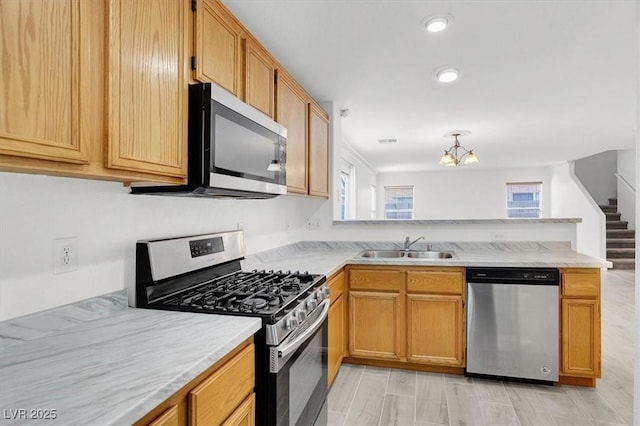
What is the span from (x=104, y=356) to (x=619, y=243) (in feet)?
30.6

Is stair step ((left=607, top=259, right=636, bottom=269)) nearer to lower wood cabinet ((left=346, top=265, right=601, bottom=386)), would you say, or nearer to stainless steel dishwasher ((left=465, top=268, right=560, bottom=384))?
lower wood cabinet ((left=346, top=265, right=601, bottom=386))

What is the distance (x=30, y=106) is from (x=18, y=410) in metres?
0.66

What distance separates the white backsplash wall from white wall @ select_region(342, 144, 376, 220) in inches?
170

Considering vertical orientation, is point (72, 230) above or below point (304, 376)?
above

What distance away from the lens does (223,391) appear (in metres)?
1.05

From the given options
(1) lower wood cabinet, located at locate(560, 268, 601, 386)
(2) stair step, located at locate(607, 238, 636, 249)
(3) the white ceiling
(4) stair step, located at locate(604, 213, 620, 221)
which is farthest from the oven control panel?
(4) stair step, located at locate(604, 213, 620, 221)

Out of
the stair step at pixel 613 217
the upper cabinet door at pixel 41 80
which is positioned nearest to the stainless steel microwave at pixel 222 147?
the upper cabinet door at pixel 41 80

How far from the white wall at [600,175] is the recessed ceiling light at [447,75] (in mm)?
7843

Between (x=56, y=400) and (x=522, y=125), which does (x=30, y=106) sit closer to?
(x=56, y=400)

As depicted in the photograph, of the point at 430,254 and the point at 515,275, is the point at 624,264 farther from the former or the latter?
the point at 515,275

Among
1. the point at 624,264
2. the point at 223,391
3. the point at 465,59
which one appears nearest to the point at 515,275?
the point at 465,59

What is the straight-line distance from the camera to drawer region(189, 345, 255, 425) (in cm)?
94

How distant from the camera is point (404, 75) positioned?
2.81 metres

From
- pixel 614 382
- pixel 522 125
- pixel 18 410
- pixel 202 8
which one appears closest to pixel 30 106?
pixel 18 410
